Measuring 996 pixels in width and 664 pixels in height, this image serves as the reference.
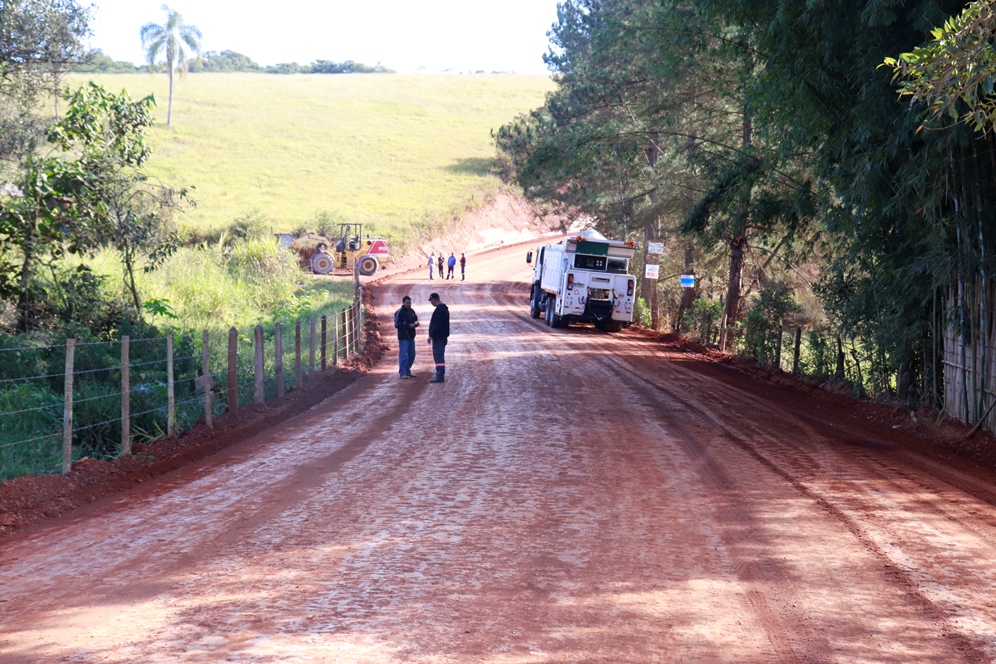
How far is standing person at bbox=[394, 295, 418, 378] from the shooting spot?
62.5ft

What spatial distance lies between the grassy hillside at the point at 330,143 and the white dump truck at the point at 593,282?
29555 millimetres

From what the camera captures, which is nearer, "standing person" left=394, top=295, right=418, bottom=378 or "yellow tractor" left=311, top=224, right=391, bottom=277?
"standing person" left=394, top=295, right=418, bottom=378

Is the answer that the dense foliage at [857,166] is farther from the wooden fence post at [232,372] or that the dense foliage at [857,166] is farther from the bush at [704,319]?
the wooden fence post at [232,372]

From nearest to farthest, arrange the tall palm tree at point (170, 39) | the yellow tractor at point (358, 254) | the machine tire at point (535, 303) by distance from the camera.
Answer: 1. the machine tire at point (535, 303)
2. the yellow tractor at point (358, 254)
3. the tall palm tree at point (170, 39)

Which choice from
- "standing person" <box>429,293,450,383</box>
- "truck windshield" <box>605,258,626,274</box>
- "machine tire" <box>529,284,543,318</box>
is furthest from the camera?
"machine tire" <box>529,284,543,318</box>

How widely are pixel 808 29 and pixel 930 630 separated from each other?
990 centimetres

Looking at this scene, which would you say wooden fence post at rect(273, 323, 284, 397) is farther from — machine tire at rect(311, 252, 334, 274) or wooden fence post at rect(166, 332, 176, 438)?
machine tire at rect(311, 252, 334, 274)

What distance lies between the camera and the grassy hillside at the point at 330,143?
67.8 meters

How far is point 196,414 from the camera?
14.5 metres

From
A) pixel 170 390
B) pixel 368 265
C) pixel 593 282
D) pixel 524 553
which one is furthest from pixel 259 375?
pixel 368 265

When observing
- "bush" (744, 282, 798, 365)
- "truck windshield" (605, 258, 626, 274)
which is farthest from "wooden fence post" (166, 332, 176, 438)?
"truck windshield" (605, 258, 626, 274)

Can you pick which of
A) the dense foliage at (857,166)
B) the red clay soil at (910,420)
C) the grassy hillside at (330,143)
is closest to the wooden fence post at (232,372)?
the dense foliage at (857,166)

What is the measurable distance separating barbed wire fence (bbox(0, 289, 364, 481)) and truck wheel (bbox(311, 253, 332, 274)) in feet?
95.3

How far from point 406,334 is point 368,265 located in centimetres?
3217
